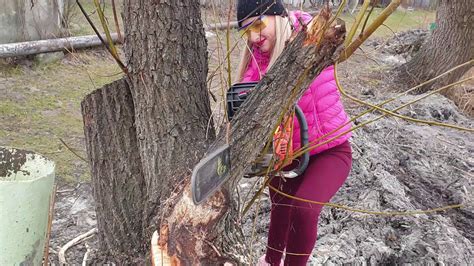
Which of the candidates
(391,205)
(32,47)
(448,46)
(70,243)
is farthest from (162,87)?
(448,46)

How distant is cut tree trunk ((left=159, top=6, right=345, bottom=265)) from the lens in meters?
1.57

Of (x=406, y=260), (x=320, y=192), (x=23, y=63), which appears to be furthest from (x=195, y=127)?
(x=23, y=63)

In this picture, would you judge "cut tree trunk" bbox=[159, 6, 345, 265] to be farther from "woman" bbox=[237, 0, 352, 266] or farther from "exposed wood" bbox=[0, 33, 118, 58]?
"exposed wood" bbox=[0, 33, 118, 58]

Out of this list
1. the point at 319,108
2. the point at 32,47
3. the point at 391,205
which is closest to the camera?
the point at 319,108

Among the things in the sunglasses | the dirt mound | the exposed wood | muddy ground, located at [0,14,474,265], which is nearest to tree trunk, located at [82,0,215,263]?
the sunglasses

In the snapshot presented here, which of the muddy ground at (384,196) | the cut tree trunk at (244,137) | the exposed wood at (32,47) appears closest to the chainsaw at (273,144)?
the cut tree trunk at (244,137)

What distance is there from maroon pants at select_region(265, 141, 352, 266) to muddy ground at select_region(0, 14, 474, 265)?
0.18 meters

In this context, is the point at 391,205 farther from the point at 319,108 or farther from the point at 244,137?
the point at 244,137

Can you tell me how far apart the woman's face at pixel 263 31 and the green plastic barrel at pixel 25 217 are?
919 millimetres

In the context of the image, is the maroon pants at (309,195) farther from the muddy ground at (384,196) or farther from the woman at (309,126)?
the muddy ground at (384,196)

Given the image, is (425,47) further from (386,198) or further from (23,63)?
(23,63)

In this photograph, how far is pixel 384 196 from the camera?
3.30m

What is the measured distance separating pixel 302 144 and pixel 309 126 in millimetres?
267

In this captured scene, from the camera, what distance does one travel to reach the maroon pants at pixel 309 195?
2.14 metres
